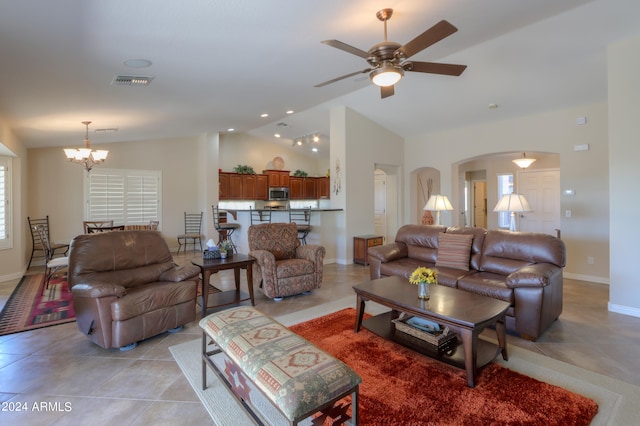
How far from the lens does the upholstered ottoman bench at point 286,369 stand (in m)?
1.44

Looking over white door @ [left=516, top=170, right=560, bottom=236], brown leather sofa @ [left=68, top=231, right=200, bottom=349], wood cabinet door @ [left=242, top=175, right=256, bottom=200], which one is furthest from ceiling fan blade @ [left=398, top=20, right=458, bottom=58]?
wood cabinet door @ [left=242, top=175, right=256, bottom=200]

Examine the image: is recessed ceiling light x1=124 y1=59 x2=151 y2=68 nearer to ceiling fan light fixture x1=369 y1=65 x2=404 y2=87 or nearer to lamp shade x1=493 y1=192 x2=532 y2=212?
ceiling fan light fixture x1=369 y1=65 x2=404 y2=87

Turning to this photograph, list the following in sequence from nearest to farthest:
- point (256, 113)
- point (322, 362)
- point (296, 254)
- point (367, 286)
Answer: point (322, 362)
point (367, 286)
point (296, 254)
point (256, 113)

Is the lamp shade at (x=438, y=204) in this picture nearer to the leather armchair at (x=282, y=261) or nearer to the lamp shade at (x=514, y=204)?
the lamp shade at (x=514, y=204)

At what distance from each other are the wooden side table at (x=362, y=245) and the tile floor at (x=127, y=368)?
2.88 m

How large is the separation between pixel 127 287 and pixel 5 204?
3.97 meters

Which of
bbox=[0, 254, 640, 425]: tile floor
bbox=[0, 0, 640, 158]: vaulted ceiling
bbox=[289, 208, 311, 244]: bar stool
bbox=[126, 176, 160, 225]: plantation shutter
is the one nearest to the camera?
bbox=[0, 254, 640, 425]: tile floor

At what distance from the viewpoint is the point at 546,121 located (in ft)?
18.3

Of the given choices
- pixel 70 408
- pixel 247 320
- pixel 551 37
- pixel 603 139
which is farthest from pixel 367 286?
pixel 603 139

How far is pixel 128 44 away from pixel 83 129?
3.54 m

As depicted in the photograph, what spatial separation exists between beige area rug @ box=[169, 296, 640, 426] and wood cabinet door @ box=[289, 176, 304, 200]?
301 inches

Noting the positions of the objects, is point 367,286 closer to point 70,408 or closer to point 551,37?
point 70,408

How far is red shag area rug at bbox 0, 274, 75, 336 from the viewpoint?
341 centimetres

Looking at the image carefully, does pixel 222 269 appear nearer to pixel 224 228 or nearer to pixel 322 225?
pixel 322 225
